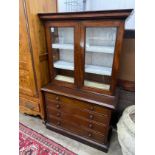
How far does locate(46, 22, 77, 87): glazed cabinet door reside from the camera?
1502mm

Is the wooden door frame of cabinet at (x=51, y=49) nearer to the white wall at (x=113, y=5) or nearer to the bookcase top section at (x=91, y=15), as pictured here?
the bookcase top section at (x=91, y=15)

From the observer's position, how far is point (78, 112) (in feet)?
5.25

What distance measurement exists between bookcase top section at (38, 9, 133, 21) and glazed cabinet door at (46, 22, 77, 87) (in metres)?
0.07

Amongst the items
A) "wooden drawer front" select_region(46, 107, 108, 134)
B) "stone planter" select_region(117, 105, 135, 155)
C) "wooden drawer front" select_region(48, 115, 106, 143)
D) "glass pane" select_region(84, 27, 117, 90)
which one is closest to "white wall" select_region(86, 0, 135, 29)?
"glass pane" select_region(84, 27, 117, 90)

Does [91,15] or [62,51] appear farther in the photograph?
[62,51]

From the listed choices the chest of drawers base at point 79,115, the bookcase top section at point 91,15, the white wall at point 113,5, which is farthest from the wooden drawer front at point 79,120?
the white wall at point 113,5

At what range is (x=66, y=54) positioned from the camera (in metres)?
1.73

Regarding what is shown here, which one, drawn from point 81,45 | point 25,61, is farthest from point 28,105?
point 81,45

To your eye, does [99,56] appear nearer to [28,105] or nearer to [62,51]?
[62,51]

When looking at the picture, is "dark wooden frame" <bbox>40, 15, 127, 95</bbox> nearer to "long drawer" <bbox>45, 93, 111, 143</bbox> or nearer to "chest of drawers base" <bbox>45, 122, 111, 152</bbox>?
"long drawer" <bbox>45, 93, 111, 143</bbox>

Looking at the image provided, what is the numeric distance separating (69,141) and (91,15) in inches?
58.4

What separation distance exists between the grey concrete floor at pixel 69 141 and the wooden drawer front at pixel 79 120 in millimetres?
244

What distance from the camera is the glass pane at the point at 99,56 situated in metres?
1.39
